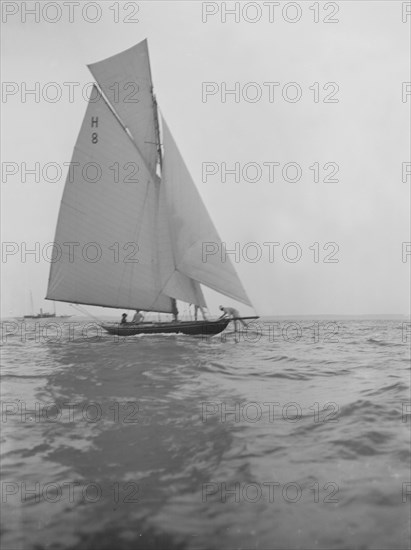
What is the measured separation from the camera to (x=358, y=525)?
3.75m

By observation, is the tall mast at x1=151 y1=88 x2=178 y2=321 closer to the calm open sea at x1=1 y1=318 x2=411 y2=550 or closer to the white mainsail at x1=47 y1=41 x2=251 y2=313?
the white mainsail at x1=47 y1=41 x2=251 y2=313

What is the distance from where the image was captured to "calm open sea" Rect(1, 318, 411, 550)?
364cm

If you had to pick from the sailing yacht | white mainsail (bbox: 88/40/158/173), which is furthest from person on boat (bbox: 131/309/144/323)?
white mainsail (bbox: 88/40/158/173)

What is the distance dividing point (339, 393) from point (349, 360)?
6.10m

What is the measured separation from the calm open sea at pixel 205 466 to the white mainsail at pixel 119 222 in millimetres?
16241

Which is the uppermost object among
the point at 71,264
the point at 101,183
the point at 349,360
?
the point at 101,183

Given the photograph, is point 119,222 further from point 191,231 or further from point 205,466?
point 205,466

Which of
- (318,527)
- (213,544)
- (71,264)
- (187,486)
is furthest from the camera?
(71,264)

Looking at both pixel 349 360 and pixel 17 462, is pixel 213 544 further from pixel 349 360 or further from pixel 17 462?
pixel 349 360

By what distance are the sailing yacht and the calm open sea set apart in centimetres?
1586

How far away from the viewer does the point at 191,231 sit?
78.6 feet

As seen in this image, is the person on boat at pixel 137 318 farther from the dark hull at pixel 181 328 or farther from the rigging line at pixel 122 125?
the rigging line at pixel 122 125

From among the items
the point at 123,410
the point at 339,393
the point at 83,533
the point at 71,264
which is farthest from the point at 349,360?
the point at 71,264

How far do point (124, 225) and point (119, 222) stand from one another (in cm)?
34
